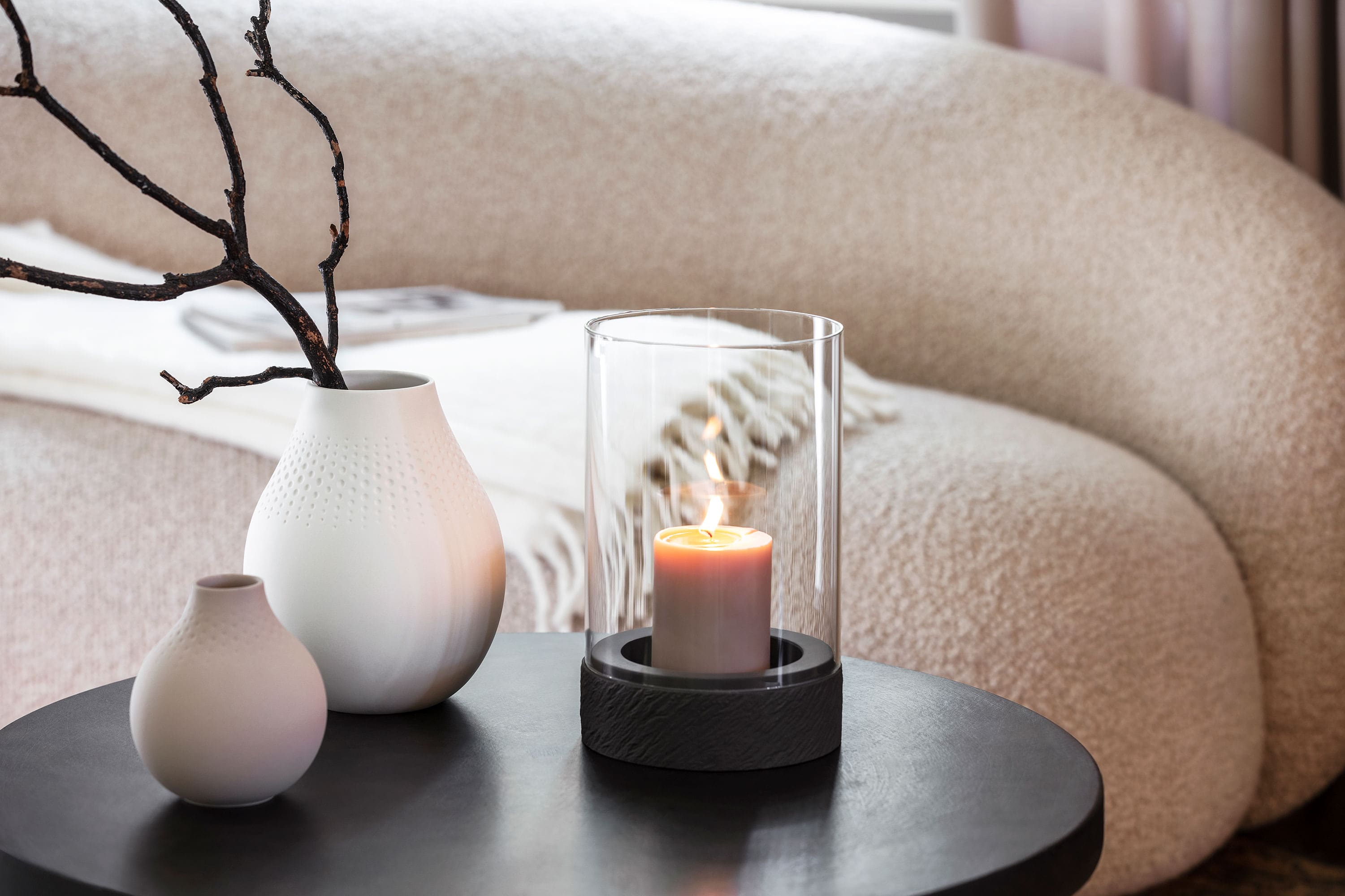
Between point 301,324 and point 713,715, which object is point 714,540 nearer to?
point 713,715

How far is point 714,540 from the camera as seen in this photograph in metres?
0.57

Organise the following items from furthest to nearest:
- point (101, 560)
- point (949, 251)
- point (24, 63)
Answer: point (949, 251) → point (101, 560) → point (24, 63)

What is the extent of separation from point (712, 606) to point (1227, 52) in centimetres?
153

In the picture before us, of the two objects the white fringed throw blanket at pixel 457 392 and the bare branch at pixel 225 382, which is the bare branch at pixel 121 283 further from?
the white fringed throw blanket at pixel 457 392

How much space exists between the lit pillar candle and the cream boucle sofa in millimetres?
452

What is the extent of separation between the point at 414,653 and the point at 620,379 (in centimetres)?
15

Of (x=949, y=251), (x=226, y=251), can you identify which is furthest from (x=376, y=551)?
(x=949, y=251)

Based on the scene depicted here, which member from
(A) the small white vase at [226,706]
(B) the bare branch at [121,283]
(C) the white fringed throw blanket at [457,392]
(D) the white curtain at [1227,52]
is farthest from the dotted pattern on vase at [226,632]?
(D) the white curtain at [1227,52]

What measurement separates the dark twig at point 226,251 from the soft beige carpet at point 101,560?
42cm

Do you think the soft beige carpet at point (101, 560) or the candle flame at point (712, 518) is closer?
the candle flame at point (712, 518)

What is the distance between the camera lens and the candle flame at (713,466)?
569 mm

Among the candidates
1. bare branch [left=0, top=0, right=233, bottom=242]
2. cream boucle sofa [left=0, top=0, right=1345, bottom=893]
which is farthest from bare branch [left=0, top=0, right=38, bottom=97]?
cream boucle sofa [left=0, top=0, right=1345, bottom=893]

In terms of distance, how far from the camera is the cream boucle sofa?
41.3 inches

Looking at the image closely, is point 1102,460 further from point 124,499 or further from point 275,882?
point 275,882
